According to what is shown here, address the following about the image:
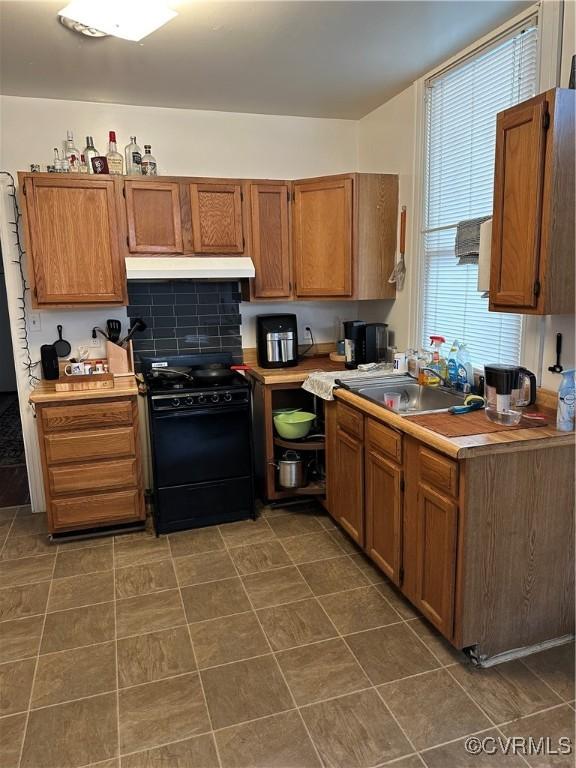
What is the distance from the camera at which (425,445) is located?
208 centimetres

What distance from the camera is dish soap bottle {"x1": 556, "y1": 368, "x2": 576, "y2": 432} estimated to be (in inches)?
75.7

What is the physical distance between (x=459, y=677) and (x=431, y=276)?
2.03 meters

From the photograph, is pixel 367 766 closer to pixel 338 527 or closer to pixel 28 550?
pixel 338 527

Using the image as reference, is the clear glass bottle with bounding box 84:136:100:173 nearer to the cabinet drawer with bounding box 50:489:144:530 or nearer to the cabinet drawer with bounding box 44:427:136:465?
the cabinet drawer with bounding box 44:427:136:465

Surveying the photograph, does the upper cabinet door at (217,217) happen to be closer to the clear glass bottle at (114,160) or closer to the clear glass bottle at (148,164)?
the clear glass bottle at (148,164)

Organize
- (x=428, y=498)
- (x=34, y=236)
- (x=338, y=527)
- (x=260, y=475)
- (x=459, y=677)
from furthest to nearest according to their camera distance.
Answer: (x=260, y=475) → (x=338, y=527) → (x=34, y=236) → (x=428, y=498) → (x=459, y=677)

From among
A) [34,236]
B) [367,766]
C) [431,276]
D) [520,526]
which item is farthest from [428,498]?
[34,236]

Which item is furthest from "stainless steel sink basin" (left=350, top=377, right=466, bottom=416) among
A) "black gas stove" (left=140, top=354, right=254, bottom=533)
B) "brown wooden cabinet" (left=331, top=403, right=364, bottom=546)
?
"black gas stove" (left=140, top=354, right=254, bottom=533)

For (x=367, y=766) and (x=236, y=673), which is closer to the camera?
(x=367, y=766)

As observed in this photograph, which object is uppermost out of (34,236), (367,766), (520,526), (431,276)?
(34,236)

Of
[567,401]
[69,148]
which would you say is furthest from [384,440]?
[69,148]

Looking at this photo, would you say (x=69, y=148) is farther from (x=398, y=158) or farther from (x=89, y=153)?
(x=398, y=158)

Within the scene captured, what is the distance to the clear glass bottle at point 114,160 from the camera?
308cm

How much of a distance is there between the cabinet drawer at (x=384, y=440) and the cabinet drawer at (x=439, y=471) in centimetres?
18
